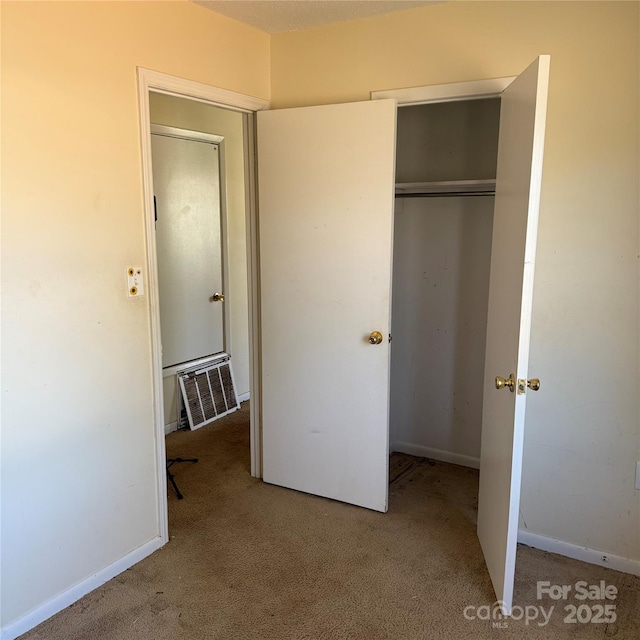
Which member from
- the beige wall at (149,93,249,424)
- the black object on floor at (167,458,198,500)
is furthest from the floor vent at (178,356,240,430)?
the black object on floor at (167,458,198,500)

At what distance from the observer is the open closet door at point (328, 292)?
2.58 meters

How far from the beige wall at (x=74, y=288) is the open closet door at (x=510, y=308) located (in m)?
1.43

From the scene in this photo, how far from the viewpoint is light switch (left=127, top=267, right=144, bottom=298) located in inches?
88.7

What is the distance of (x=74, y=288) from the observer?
205 cm

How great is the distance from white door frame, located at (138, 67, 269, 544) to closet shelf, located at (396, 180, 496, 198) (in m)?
0.94

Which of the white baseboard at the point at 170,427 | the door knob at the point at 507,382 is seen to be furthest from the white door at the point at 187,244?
the door knob at the point at 507,382

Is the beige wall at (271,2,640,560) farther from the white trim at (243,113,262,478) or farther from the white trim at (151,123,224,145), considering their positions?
the white trim at (151,123,224,145)

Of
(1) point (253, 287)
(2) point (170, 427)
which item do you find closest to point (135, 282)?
(1) point (253, 287)

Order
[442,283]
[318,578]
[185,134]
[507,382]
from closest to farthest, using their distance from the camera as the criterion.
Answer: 1. [507,382]
2. [318,578]
3. [442,283]
4. [185,134]

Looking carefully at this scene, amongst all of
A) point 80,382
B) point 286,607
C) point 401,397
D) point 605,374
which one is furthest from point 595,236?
point 80,382

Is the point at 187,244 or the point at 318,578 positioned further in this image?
the point at 187,244

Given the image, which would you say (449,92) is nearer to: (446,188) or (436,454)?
(446,188)

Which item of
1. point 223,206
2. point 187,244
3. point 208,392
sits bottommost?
point 208,392

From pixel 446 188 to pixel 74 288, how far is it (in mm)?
2114
